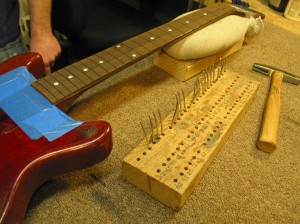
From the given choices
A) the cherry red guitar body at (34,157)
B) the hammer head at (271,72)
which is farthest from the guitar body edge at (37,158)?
the hammer head at (271,72)

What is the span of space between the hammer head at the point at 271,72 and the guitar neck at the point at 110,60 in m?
0.15

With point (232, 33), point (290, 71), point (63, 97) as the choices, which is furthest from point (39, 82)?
point (290, 71)

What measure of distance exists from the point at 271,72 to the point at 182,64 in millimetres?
206

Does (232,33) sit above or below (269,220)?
above

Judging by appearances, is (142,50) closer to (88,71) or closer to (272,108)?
(88,71)

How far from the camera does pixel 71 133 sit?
1.21 ft

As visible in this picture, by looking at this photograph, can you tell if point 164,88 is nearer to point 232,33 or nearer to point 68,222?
point 232,33

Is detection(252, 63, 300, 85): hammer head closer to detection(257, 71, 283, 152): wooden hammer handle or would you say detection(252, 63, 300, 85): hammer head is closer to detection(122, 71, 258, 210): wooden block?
detection(257, 71, 283, 152): wooden hammer handle

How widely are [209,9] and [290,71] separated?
0.24m

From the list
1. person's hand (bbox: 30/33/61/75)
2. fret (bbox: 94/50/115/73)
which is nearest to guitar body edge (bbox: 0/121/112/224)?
fret (bbox: 94/50/115/73)

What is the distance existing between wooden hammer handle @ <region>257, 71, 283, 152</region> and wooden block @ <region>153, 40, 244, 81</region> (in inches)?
5.7

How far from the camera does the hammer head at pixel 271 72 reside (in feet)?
2.06

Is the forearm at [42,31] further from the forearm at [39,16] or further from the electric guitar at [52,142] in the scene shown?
the electric guitar at [52,142]

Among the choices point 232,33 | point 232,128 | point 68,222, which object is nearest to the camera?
point 68,222
